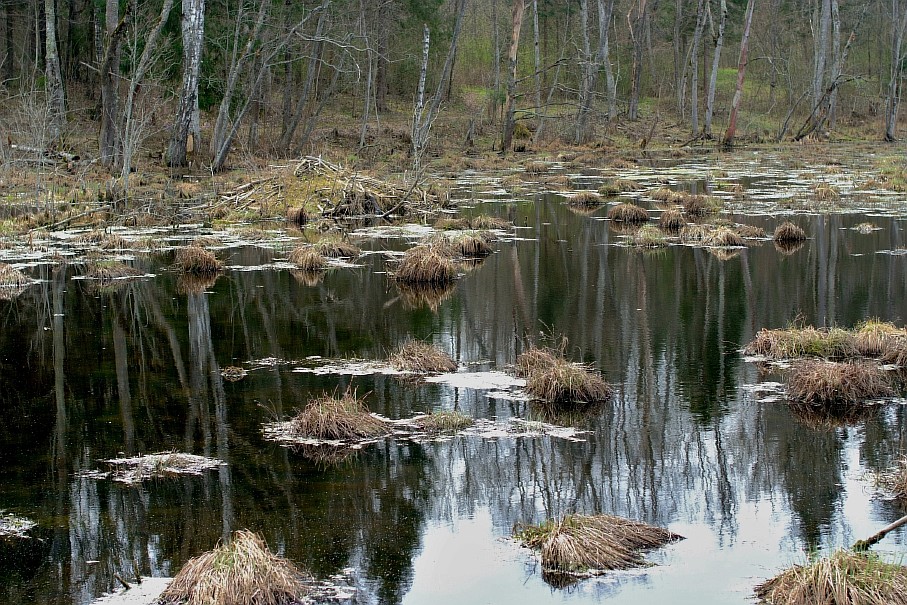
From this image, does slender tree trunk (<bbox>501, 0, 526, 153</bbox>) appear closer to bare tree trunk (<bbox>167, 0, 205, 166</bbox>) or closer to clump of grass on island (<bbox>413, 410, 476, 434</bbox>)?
bare tree trunk (<bbox>167, 0, 205, 166</bbox>)

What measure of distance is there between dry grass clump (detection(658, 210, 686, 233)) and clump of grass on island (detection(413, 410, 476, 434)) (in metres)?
14.2

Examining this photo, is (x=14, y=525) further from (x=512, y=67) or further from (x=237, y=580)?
(x=512, y=67)

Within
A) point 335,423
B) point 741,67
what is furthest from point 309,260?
point 741,67

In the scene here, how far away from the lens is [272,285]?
53.5ft

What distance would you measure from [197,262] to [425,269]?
3.99m

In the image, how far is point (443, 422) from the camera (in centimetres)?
894

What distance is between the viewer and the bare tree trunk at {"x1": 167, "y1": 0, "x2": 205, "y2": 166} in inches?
1136

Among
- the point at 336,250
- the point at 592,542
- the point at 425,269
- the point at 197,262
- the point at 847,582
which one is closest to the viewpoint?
the point at 847,582

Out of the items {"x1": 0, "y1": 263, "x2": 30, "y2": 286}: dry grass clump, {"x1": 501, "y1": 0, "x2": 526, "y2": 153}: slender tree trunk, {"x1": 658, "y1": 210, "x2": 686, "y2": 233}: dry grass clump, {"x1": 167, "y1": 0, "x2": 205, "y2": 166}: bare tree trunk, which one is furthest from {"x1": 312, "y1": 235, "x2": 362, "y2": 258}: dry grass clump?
{"x1": 501, "y1": 0, "x2": 526, "y2": 153}: slender tree trunk

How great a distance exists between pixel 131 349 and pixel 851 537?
8.39m

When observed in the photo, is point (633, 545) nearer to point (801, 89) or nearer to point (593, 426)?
point (593, 426)

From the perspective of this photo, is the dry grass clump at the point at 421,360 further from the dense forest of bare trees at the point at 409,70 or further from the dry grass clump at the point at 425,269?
the dense forest of bare trees at the point at 409,70

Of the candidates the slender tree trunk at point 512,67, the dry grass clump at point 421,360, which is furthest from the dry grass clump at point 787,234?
the slender tree trunk at point 512,67

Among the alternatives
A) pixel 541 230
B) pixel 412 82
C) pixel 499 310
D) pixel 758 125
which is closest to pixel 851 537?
pixel 499 310
